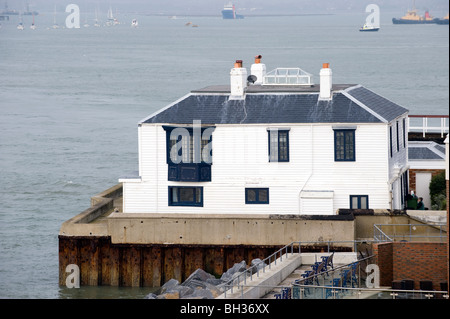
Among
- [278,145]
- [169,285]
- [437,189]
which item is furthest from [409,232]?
[437,189]

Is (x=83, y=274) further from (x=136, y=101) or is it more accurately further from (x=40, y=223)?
(x=136, y=101)

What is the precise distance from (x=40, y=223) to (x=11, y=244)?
18.7ft

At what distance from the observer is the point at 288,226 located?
3938cm

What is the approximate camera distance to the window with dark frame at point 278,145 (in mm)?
42500

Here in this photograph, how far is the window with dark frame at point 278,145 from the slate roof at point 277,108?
45 cm

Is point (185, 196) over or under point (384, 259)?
over

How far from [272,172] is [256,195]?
1051 millimetres

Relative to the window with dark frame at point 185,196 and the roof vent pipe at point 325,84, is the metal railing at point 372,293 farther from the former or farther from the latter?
the roof vent pipe at point 325,84

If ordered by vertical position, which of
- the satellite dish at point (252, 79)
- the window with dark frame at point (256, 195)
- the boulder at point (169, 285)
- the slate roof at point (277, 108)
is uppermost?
the satellite dish at point (252, 79)

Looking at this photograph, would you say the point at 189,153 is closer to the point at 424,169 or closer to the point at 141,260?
the point at 141,260

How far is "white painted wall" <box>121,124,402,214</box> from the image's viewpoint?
138ft

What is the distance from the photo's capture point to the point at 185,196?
141 feet

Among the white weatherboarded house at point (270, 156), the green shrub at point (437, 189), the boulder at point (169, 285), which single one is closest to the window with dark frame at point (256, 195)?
the white weatherboarded house at point (270, 156)

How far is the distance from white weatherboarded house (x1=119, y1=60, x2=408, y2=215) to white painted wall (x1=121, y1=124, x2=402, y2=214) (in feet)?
0.12
